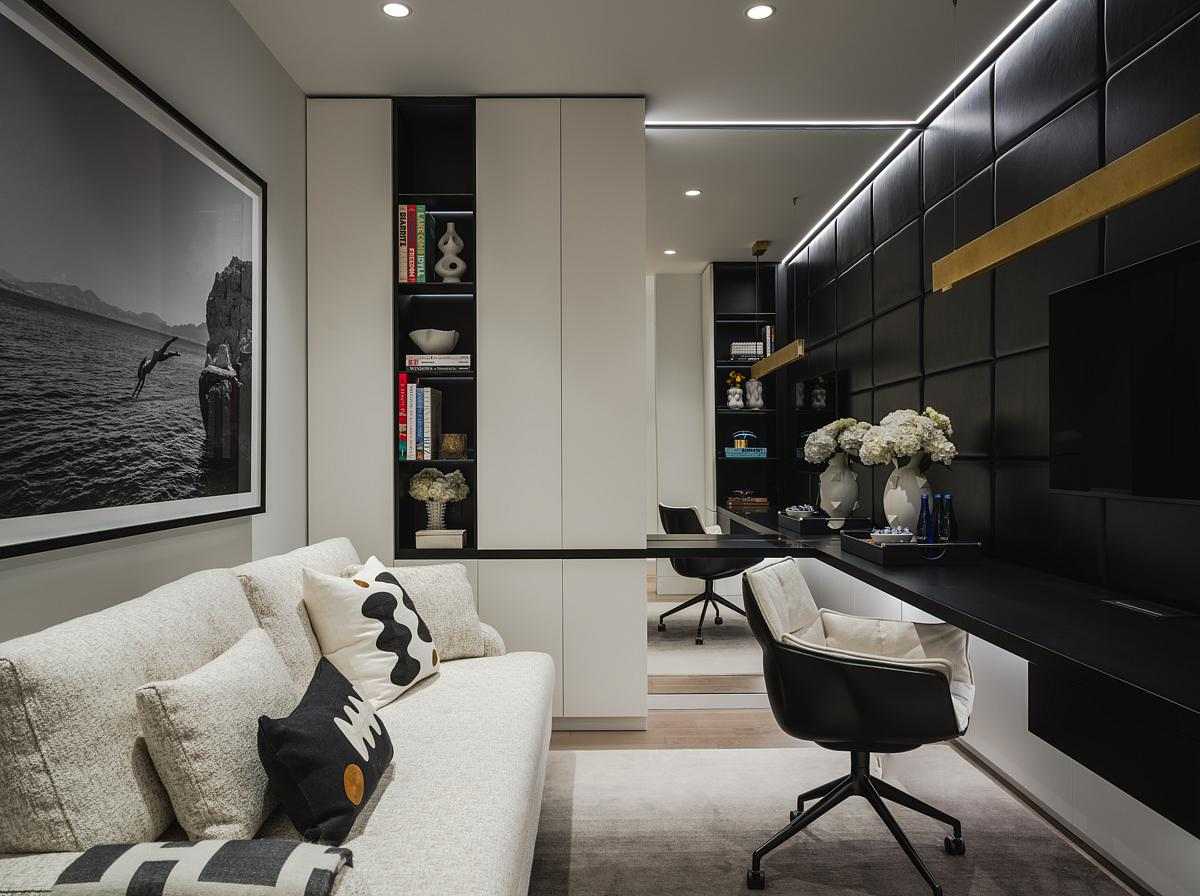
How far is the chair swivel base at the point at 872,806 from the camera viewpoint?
7.00ft

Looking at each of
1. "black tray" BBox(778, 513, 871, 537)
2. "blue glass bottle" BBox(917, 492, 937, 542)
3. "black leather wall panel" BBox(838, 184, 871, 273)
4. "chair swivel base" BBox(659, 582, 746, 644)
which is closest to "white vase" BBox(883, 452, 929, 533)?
"blue glass bottle" BBox(917, 492, 937, 542)

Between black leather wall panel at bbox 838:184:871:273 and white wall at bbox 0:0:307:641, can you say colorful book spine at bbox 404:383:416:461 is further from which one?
black leather wall panel at bbox 838:184:871:273

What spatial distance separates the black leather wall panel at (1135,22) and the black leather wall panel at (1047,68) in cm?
6

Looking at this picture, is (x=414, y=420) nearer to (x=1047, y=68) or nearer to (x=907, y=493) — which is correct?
(x=907, y=493)

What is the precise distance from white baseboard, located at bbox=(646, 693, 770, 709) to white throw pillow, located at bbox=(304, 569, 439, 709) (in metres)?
1.65

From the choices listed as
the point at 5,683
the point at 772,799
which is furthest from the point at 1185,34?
the point at 5,683

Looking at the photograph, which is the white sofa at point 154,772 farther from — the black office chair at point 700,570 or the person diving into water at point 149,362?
the black office chair at point 700,570

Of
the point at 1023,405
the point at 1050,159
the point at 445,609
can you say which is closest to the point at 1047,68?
the point at 1050,159

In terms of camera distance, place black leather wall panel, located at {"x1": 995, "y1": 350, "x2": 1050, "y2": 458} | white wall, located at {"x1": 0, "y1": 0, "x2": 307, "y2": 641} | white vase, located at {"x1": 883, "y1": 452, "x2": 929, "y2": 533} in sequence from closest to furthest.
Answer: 1. white wall, located at {"x1": 0, "y1": 0, "x2": 307, "y2": 641}
2. black leather wall panel, located at {"x1": 995, "y1": 350, "x2": 1050, "y2": 458}
3. white vase, located at {"x1": 883, "y1": 452, "x2": 929, "y2": 533}

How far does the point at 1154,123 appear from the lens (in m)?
2.08

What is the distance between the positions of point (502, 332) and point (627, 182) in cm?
86

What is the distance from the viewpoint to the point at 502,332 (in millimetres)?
3371

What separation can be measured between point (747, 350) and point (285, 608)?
15.3 feet

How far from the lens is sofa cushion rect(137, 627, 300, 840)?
1347 millimetres
